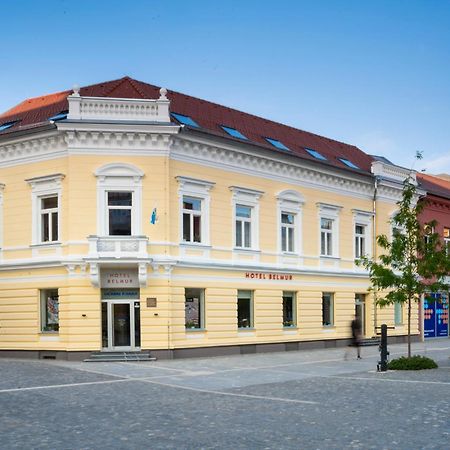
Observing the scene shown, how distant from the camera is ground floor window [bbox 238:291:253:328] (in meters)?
29.6

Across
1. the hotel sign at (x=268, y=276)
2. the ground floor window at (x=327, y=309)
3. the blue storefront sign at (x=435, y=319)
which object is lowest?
the blue storefront sign at (x=435, y=319)

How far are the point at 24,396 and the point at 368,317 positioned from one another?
24.1m

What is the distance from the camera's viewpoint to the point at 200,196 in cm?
2786

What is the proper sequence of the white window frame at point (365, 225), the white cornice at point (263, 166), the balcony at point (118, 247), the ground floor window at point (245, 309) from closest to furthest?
1. the balcony at point (118, 247)
2. the white cornice at point (263, 166)
3. the ground floor window at point (245, 309)
4. the white window frame at point (365, 225)

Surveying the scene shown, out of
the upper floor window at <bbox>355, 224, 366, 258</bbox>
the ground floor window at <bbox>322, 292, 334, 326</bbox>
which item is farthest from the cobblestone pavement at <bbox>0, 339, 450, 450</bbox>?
the upper floor window at <bbox>355, 224, 366, 258</bbox>

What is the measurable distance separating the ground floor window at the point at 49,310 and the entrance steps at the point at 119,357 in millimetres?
2232

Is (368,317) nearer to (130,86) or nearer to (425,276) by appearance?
(425,276)

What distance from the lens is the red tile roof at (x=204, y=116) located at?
28891 mm

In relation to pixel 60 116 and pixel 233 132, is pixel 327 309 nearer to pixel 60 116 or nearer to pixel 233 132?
pixel 233 132

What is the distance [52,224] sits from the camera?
26.8m

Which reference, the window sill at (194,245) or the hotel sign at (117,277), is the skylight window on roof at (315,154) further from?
the hotel sign at (117,277)

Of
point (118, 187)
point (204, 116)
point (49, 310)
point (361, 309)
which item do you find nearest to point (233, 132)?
point (204, 116)

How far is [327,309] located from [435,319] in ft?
34.7

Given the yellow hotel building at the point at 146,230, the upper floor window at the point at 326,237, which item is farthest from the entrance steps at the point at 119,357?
the upper floor window at the point at 326,237
